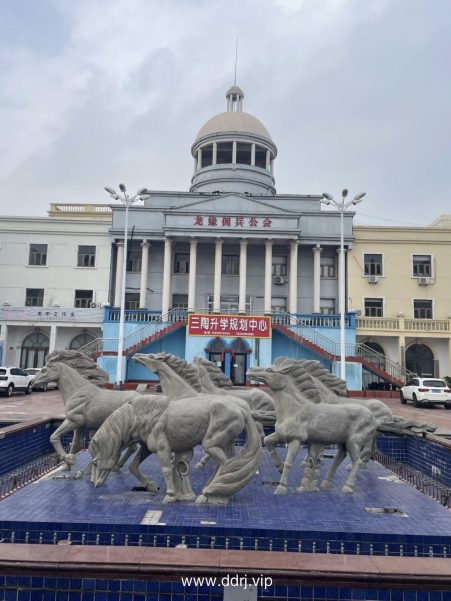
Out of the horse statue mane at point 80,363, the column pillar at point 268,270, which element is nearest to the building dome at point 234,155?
the column pillar at point 268,270

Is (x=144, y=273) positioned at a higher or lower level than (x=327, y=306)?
higher

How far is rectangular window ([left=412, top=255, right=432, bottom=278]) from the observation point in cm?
3222

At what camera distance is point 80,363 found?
8.98 metres

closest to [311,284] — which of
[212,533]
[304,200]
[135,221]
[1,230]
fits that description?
[304,200]

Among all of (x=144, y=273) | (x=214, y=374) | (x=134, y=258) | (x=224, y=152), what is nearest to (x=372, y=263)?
(x=224, y=152)

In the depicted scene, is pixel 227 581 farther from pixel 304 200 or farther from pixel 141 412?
pixel 304 200

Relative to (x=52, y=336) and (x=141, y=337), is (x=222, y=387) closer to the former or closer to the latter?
(x=141, y=337)

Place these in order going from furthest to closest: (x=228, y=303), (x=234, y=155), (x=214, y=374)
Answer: (x=234, y=155) → (x=228, y=303) → (x=214, y=374)

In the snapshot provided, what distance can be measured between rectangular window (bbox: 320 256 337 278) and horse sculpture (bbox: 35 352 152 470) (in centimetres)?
2530

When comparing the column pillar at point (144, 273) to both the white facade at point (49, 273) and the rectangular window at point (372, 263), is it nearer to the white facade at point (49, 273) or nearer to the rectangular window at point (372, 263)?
the white facade at point (49, 273)

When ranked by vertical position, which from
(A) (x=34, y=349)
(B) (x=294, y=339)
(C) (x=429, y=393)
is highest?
(B) (x=294, y=339)

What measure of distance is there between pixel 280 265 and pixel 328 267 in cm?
349

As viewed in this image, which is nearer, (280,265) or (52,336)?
(52,336)

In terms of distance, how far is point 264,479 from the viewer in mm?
8430
